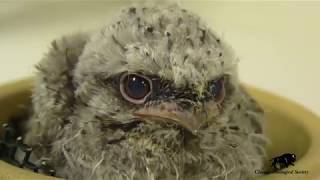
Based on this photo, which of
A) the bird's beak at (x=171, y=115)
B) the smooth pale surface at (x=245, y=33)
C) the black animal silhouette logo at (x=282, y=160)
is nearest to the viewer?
the bird's beak at (x=171, y=115)

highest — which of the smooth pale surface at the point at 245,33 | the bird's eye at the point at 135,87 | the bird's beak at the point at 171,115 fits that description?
the smooth pale surface at the point at 245,33

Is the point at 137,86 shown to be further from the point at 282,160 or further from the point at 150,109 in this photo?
the point at 282,160

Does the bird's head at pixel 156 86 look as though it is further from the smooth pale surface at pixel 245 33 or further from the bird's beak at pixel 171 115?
the smooth pale surface at pixel 245 33

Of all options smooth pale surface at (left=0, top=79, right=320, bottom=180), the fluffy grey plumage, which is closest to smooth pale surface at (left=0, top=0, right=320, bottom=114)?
smooth pale surface at (left=0, top=79, right=320, bottom=180)

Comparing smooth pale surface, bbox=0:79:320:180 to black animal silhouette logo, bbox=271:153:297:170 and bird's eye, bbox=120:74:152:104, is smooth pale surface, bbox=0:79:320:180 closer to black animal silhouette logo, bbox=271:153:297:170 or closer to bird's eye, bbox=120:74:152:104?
black animal silhouette logo, bbox=271:153:297:170

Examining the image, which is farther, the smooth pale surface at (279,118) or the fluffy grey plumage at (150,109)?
the smooth pale surface at (279,118)

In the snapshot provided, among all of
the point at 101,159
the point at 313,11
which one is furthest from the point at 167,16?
the point at 313,11

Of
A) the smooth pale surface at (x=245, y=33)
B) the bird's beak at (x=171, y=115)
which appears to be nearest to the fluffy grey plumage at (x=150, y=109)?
the bird's beak at (x=171, y=115)
